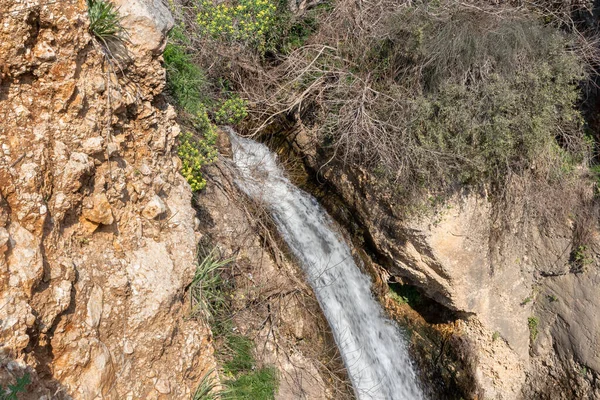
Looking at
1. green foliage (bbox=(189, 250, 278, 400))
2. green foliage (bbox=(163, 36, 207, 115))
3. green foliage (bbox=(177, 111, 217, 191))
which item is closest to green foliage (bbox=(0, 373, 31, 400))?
green foliage (bbox=(189, 250, 278, 400))

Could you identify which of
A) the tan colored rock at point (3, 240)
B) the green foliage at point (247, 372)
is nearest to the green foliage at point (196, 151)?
the green foliage at point (247, 372)

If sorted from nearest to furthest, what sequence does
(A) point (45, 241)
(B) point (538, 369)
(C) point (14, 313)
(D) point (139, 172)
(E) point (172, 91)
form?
(C) point (14, 313)
(A) point (45, 241)
(D) point (139, 172)
(E) point (172, 91)
(B) point (538, 369)

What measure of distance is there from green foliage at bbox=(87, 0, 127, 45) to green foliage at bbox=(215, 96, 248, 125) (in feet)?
8.55

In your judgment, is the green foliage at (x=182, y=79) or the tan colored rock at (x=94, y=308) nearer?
the tan colored rock at (x=94, y=308)

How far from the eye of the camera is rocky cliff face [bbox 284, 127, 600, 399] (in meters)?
6.05

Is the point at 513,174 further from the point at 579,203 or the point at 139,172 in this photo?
the point at 139,172

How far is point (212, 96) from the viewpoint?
6.36 meters

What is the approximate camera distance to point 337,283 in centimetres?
597

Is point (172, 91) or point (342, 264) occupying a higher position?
point (172, 91)

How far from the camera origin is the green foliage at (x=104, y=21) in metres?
3.09

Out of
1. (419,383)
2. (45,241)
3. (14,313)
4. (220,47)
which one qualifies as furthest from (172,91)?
(419,383)

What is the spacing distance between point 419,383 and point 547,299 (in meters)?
2.37

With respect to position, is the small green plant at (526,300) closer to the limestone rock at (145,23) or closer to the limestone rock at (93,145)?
the limestone rock at (145,23)

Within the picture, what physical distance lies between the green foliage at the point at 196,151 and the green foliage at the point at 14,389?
2.72 metres
